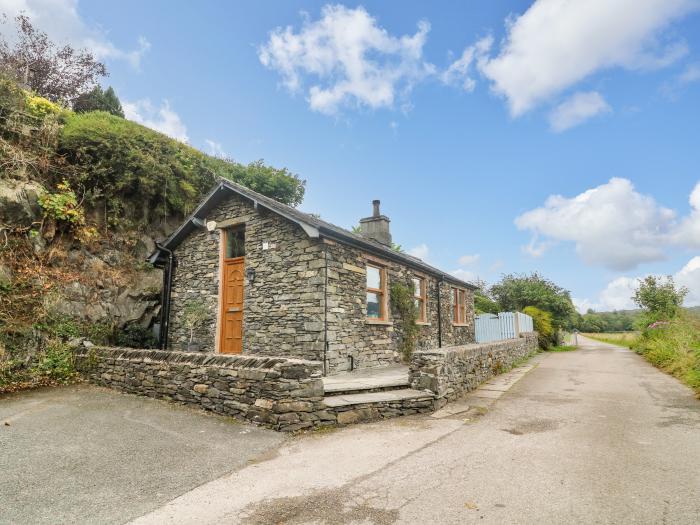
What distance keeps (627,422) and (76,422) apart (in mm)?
8663

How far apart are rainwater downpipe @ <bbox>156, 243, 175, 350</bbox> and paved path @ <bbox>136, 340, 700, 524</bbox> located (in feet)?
26.0

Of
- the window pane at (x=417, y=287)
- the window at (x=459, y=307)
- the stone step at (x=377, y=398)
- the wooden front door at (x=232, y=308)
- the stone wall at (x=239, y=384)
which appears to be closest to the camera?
the stone wall at (x=239, y=384)

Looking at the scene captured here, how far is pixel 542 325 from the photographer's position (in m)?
22.3

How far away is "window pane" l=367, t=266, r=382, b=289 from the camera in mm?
10555

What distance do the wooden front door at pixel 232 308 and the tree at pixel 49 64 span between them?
14.5 m

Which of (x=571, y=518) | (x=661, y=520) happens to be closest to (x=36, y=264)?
(x=571, y=518)

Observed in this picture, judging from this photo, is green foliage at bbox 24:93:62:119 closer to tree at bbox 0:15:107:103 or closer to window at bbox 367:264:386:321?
tree at bbox 0:15:107:103

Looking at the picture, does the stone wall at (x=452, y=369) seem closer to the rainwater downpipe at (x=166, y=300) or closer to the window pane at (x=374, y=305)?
the window pane at (x=374, y=305)

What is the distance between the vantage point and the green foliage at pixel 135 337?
10633 mm

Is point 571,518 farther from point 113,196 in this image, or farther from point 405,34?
point 113,196

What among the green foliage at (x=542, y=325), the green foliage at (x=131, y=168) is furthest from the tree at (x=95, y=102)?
the green foliage at (x=542, y=325)

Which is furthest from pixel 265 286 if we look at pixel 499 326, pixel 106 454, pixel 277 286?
pixel 499 326

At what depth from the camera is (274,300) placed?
9.34 metres

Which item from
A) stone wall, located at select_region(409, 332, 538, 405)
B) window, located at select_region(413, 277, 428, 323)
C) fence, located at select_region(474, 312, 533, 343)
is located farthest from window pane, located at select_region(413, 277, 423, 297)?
fence, located at select_region(474, 312, 533, 343)
